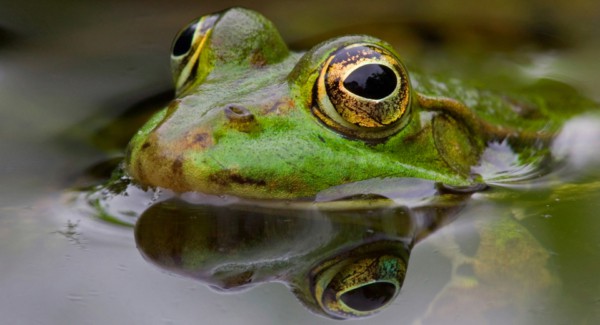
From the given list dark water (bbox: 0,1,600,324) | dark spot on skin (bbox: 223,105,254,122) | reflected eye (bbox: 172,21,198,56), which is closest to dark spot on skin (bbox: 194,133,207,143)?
dark spot on skin (bbox: 223,105,254,122)

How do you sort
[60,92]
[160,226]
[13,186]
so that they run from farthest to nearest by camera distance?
1. [60,92]
2. [13,186]
3. [160,226]

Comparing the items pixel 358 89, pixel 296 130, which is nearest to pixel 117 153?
pixel 296 130

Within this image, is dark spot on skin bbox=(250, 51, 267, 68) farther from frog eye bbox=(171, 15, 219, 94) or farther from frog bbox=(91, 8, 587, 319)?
frog eye bbox=(171, 15, 219, 94)

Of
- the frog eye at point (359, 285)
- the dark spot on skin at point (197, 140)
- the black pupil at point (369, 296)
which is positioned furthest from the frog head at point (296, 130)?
the black pupil at point (369, 296)

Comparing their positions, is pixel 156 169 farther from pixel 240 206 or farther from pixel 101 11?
pixel 101 11

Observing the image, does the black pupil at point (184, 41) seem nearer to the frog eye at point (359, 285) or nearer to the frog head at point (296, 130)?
the frog head at point (296, 130)

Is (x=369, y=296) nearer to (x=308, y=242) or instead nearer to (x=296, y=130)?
(x=308, y=242)

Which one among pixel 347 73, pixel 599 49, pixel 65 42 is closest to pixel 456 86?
pixel 347 73

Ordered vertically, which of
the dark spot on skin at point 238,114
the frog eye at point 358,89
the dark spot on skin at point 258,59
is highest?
the frog eye at point 358,89
